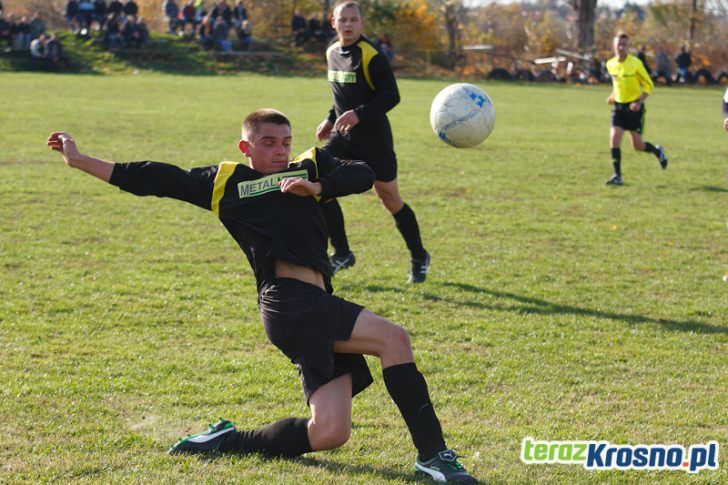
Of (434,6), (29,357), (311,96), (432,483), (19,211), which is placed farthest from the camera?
(434,6)

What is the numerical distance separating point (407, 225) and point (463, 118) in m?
1.37

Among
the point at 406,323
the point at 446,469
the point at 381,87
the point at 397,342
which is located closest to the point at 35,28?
the point at 381,87

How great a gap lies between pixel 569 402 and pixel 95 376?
103 inches

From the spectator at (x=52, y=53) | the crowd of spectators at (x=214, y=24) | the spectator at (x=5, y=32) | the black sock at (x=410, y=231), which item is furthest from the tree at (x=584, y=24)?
the black sock at (x=410, y=231)

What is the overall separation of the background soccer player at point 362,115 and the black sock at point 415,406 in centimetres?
324

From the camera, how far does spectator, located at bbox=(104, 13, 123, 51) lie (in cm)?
3528

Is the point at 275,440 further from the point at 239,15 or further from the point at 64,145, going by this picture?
the point at 239,15

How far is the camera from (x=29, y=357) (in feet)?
17.0

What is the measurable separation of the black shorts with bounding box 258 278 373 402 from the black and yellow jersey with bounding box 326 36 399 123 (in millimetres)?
3193

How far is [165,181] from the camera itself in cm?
395

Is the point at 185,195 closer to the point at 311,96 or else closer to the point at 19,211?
the point at 19,211

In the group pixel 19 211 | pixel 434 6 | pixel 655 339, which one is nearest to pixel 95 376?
pixel 655 339

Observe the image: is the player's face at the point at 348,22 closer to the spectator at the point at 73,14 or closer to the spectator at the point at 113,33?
the spectator at the point at 113,33

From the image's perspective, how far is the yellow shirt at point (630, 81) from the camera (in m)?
12.7
